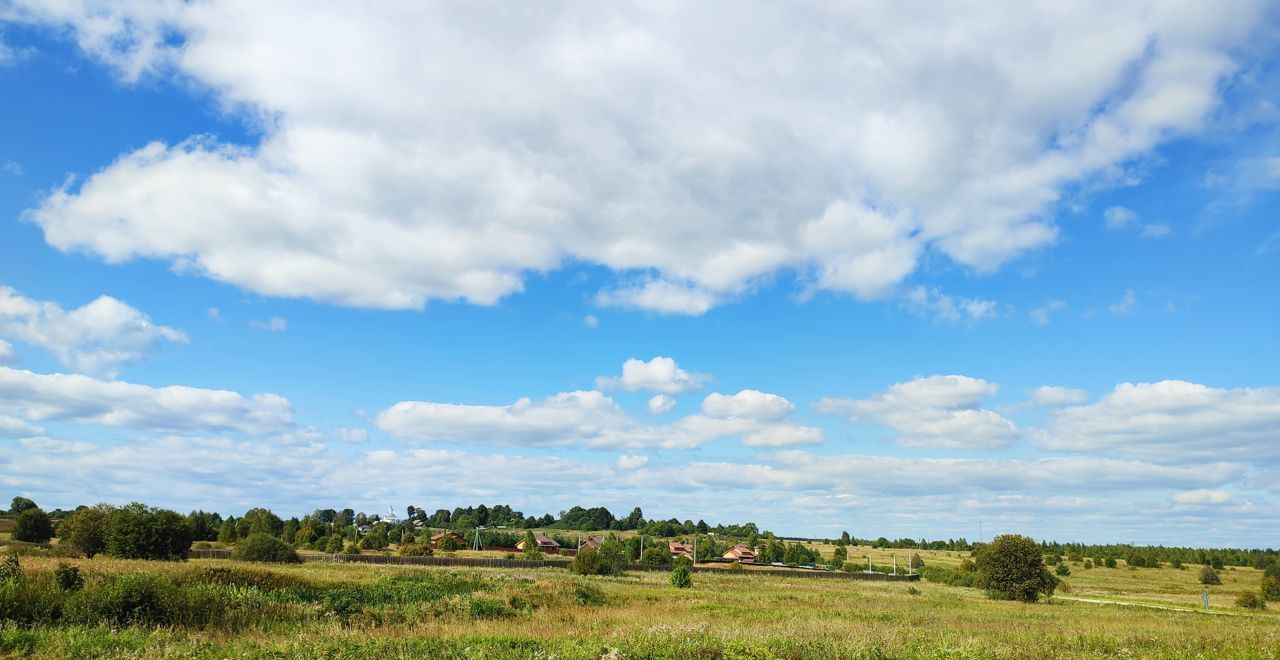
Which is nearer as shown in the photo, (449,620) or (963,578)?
(449,620)

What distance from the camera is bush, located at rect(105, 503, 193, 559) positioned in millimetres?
51031

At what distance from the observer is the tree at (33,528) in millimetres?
73250

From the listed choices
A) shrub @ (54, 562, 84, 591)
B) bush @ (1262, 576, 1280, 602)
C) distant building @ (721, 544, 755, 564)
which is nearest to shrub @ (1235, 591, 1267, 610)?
bush @ (1262, 576, 1280, 602)

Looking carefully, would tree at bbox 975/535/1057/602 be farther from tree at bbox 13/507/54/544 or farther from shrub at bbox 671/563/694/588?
tree at bbox 13/507/54/544

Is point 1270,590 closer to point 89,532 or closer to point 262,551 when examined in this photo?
point 262,551

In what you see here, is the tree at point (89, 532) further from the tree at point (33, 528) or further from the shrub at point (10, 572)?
the shrub at point (10, 572)

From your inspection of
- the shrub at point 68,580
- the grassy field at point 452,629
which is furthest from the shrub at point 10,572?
the shrub at point 68,580

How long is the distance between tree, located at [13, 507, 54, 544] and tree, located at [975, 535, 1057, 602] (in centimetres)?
8470

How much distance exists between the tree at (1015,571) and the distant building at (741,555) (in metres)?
67.6

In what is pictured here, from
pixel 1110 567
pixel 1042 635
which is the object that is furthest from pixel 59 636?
pixel 1110 567

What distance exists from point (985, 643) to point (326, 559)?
197 feet

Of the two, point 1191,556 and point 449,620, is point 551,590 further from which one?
point 1191,556

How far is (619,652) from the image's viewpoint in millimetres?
12523

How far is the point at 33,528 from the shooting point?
2906 inches
